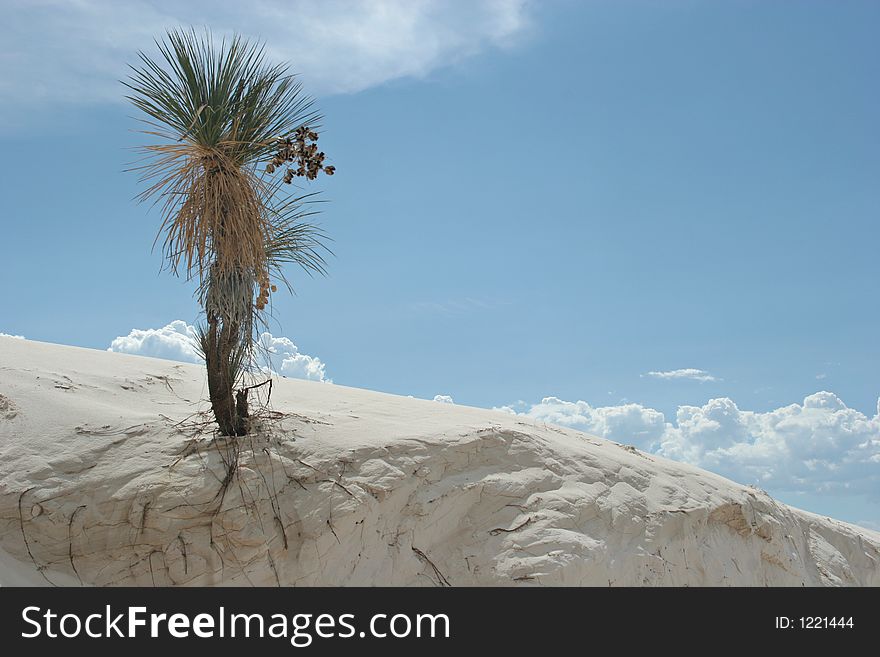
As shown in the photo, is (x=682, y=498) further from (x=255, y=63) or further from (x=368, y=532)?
(x=255, y=63)

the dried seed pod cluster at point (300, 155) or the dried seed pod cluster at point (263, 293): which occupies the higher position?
the dried seed pod cluster at point (300, 155)

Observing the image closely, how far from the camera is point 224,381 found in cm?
763

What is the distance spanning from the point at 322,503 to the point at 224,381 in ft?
5.11

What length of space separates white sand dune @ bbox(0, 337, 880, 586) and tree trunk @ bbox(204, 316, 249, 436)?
21 centimetres

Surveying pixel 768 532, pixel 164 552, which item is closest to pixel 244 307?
pixel 164 552

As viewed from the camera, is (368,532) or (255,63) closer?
(368,532)

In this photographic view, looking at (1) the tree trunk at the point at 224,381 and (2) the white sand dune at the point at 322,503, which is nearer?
(2) the white sand dune at the point at 322,503

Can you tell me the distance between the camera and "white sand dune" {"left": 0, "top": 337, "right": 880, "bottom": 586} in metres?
6.71

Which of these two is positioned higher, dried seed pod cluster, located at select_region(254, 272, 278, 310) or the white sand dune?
dried seed pod cluster, located at select_region(254, 272, 278, 310)

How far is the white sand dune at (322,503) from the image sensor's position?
671 cm

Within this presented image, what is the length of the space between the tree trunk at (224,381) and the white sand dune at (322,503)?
21 centimetres
